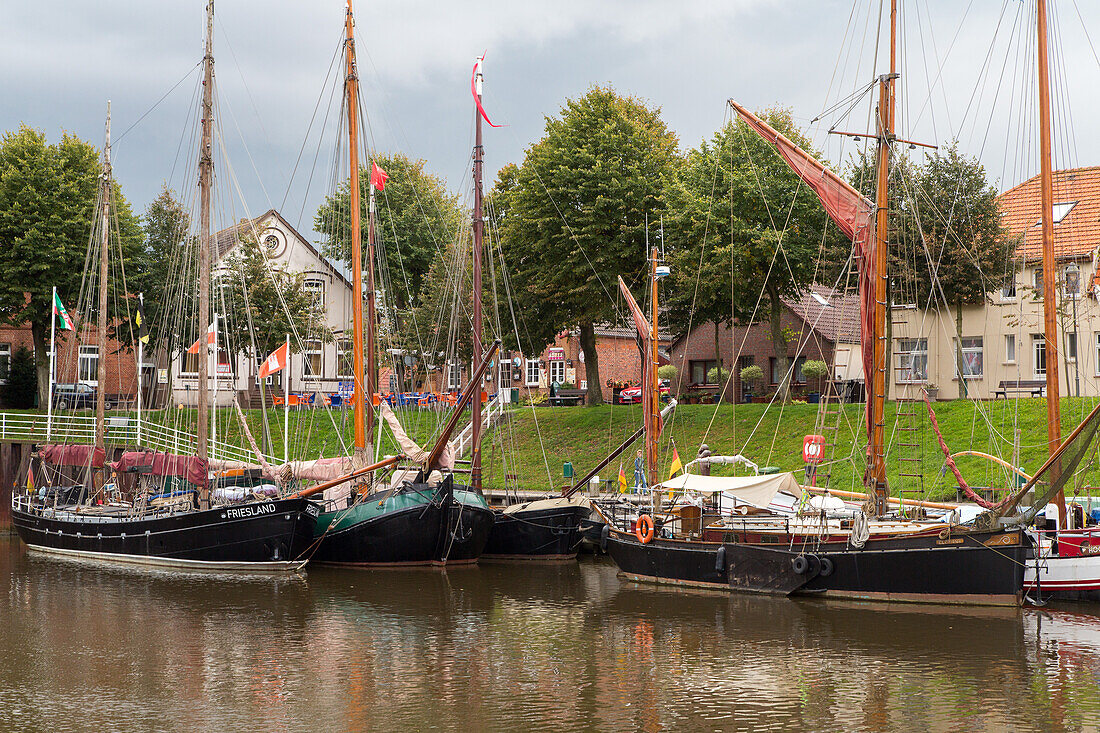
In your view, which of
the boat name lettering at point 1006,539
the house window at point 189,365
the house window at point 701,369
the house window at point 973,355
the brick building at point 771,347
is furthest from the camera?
the house window at point 701,369

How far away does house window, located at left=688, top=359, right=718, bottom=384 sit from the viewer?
188 feet

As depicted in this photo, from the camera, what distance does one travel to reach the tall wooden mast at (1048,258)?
23.8 metres

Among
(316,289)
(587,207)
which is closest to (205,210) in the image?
(587,207)

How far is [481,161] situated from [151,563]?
54.7ft

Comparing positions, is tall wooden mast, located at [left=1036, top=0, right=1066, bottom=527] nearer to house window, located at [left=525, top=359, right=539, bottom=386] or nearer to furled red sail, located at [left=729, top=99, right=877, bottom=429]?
furled red sail, located at [left=729, top=99, right=877, bottom=429]

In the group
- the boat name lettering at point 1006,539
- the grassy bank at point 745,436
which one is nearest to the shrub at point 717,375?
the grassy bank at point 745,436

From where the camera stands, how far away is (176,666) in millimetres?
18031

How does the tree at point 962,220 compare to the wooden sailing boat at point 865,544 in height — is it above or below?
above

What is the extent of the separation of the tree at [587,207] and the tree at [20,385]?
29418 millimetres

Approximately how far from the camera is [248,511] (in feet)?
95.4

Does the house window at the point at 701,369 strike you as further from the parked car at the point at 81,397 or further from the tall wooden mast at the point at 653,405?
the parked car at the point at 81,397

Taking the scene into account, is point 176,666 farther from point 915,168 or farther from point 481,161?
point 915,168

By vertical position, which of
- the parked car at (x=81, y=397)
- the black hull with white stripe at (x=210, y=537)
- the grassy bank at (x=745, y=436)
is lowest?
the black hull with white stripe at (x=210, y=537)

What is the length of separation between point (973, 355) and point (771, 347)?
1177 cm
